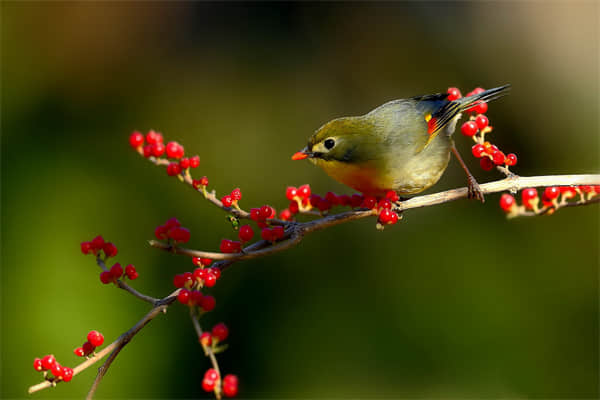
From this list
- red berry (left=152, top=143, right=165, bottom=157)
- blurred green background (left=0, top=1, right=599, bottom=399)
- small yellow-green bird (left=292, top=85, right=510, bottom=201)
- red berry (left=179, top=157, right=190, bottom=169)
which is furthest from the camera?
blurred green background (left=0, top=1, right=599, bottom=399)

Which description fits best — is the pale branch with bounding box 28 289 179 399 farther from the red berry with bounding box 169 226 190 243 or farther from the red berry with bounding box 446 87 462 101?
the red berry with bounding box 446 87 462 101

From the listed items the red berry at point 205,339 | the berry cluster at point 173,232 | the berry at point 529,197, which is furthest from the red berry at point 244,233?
the berry at point 529,197

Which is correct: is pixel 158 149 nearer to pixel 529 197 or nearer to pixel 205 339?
pixel 205 339

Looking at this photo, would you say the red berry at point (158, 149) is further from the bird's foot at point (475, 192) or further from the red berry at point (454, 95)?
the red berry at point (454, 95)

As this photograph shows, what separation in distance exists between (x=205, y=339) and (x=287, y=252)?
2.52m

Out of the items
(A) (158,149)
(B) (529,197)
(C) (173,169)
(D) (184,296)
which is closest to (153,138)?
(A) (158,149)

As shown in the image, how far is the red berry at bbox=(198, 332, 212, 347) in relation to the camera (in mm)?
1277

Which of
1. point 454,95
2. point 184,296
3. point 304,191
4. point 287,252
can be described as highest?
point 454,95

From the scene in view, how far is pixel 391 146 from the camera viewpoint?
2246mm

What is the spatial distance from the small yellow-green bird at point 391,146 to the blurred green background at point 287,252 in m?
1.41

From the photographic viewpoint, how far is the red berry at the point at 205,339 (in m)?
1.28

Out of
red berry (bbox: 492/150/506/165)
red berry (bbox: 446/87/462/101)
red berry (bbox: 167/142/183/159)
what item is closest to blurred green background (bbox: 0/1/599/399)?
red berry (bbox: 446/87/462/101)

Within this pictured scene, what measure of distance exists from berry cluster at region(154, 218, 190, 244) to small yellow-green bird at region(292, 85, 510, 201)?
2.19 feet

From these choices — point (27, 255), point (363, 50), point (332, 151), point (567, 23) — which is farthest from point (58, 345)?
point (567, 23)
